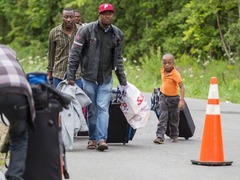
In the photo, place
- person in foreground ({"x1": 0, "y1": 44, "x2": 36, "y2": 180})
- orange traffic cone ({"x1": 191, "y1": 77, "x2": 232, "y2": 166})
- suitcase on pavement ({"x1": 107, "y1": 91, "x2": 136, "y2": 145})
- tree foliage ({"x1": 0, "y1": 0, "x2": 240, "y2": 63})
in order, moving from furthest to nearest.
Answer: tree foliage ({"x1": 0, "y1": 0, "x2": 240, "y2": 63}) < suitcase on pavement ({"x1": 107, "y1": 91, "x2": 136, "y2": 145}) < orange traffic cone ({"x1": 191, "y1": 77, "x2": 232, "y2": 166}) < person in foreground ({"x1": 0, "y1": 44, "x2": 36, "y2": 180})

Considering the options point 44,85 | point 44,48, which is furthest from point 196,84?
point 44,48

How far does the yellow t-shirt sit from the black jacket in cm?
124

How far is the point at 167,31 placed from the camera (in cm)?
3659

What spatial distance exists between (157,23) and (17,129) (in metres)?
28.8

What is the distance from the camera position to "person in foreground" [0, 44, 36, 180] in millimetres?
8586

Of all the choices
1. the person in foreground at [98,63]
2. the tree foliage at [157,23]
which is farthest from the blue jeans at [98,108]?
the tree foliage at [157,23]

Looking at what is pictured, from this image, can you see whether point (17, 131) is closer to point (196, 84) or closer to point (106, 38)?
point (106, 38)

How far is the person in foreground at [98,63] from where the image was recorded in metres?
13.0

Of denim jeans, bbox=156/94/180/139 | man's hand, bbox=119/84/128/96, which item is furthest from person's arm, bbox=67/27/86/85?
denim jeans, bbox=156/94/180/139

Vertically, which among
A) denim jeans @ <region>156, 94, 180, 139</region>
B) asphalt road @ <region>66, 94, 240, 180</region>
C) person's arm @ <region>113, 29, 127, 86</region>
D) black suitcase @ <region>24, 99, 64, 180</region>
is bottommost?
asphalt road @ <region>66, 94, 240, 180</region>

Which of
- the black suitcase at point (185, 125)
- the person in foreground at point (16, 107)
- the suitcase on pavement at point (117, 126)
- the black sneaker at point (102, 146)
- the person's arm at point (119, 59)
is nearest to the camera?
the person in foreground at point (16, 107)

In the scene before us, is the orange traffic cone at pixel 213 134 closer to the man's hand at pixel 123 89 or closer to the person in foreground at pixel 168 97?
the man's hand at pixel 123 89

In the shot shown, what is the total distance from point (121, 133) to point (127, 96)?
0.58 meters

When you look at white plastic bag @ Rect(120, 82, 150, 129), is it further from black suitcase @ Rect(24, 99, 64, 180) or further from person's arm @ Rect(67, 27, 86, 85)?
black suitcase @ Rect(24, 99, 64, 180)
